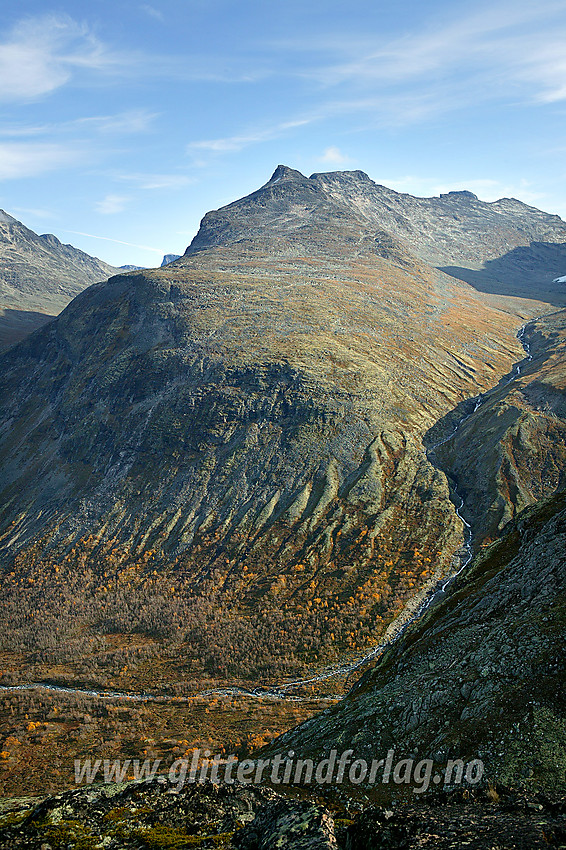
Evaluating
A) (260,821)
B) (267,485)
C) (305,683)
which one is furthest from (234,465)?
(260,821)

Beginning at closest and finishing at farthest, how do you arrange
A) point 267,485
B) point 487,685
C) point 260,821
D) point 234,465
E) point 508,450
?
point 260,821, point 487,685, point 508,450, point 267,485, point 234,465

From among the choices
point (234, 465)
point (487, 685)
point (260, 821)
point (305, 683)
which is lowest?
point (305, 683)

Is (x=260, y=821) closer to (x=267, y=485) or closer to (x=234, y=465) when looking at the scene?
(x=267, y=485)

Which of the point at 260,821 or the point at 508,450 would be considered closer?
the point at 260,821

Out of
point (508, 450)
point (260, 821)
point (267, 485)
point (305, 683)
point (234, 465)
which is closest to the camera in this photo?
point (260, 821)

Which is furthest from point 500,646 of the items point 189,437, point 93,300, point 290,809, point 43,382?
point 93,300

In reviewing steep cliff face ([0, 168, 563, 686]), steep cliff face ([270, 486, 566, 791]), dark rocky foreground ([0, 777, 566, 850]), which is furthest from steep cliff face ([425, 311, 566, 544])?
dark rocky foreground ([0, 777, 566, 850])

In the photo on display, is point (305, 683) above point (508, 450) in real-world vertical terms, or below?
below

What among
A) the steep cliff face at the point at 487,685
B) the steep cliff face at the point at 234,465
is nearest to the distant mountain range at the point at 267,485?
the steep cliff face at the point at 487,685

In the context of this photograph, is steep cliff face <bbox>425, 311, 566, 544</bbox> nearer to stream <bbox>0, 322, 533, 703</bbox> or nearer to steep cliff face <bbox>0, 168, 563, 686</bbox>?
steep cliff face <bbox>0, 168, 563, 686</bbox>
